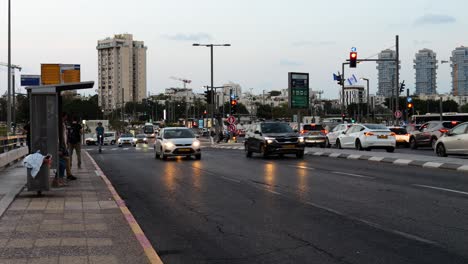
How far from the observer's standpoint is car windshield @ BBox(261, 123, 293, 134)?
88.9ft

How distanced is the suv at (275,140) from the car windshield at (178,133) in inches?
119

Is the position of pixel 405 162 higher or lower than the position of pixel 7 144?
lower

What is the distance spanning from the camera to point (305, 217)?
9.26m

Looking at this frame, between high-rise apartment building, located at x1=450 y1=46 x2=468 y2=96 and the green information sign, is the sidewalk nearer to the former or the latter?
the green information sign

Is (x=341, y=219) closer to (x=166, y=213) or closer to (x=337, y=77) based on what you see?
(x=166, y=213)

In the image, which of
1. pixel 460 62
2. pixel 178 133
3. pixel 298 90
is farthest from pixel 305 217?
pixel 460 62

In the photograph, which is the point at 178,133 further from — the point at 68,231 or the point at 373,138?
the point at 68,231

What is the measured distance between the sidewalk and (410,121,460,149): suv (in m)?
26.3

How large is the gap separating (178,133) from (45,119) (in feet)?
47.3

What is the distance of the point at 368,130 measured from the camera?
2947cm

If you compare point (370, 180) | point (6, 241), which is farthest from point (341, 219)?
point (370, 180)

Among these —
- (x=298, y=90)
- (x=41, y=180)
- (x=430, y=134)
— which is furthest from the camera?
(x=298, y=90)

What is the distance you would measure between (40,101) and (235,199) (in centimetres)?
526

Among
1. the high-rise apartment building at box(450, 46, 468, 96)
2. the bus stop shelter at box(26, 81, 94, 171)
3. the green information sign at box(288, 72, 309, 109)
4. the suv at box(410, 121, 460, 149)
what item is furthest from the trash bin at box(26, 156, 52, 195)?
the high-rise apartment building at box(450, 46, 468, 96)
